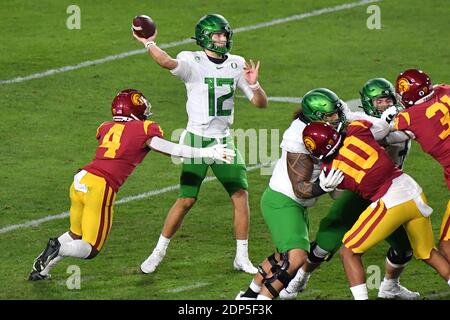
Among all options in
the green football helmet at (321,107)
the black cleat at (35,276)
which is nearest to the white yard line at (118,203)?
the black cleat at (35,276)

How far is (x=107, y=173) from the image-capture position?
11.5m

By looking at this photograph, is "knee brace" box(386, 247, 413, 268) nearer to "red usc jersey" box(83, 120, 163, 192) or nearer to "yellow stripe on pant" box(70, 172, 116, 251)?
"red usc jersey" box(83, 120, 163, 192)

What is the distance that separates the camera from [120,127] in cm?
1162

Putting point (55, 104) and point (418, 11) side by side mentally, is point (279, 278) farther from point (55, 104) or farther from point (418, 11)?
point (418, 11)

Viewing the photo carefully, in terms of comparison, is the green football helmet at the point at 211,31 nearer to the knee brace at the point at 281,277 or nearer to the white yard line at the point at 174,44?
the knee brace at the point at 281,277

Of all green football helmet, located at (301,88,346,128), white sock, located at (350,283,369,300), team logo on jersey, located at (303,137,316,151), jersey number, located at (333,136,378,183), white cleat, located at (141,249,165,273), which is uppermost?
green football helmet, located at (301,88,346,128)

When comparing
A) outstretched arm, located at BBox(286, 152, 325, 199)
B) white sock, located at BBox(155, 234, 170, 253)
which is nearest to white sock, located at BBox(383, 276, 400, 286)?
outstretched arm, located at BBox(286, 152, 325, 199)

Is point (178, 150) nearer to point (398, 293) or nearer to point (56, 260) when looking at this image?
point (56, 260)

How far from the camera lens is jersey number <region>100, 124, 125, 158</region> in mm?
11539

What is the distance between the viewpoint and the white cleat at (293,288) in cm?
1128

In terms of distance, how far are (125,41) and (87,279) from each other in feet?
25.1

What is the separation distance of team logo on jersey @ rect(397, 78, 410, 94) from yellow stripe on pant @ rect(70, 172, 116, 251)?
2.41 meters

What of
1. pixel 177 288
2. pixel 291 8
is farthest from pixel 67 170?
pixel 291 8

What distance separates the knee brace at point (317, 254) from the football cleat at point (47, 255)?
196cm
